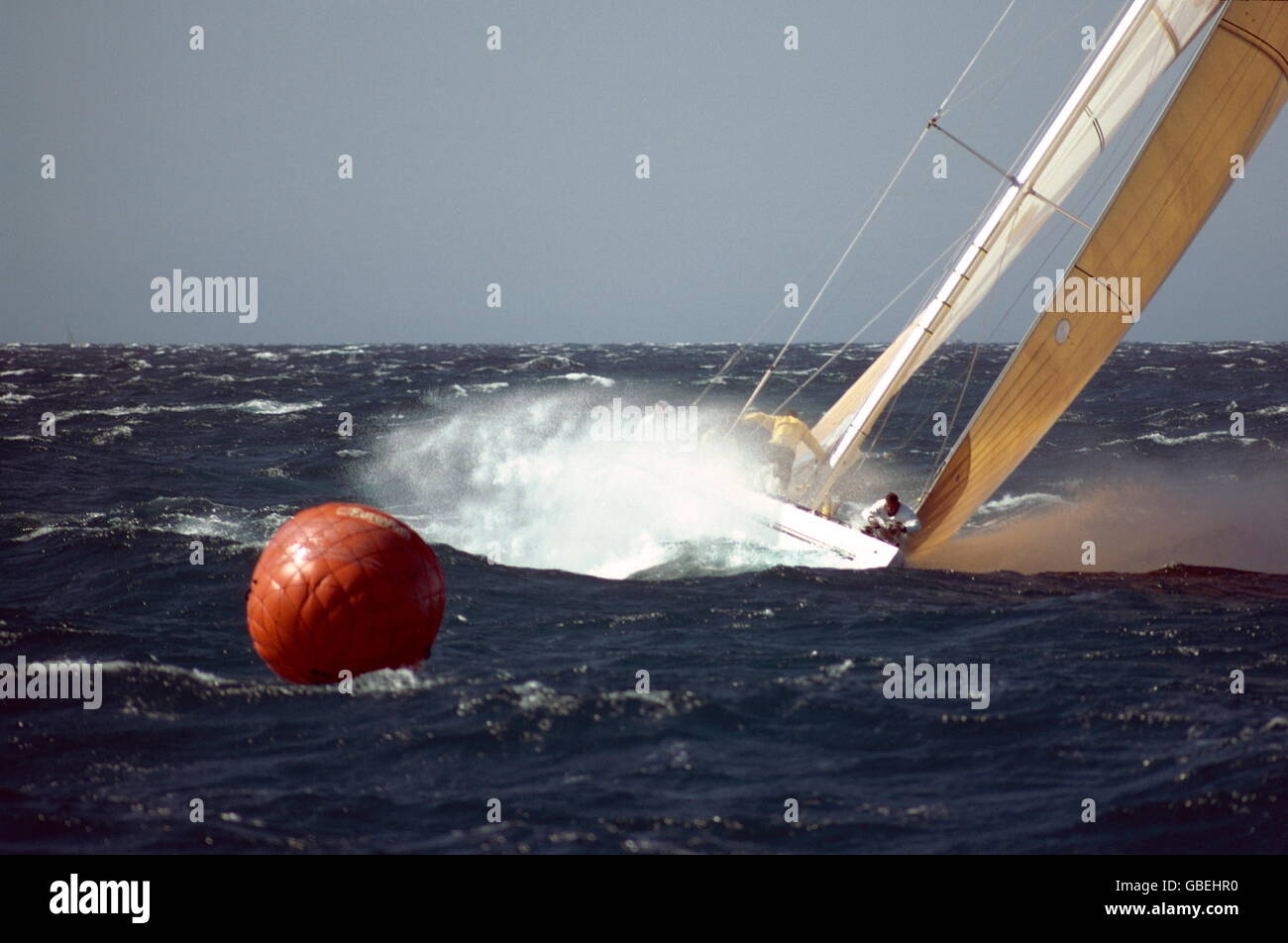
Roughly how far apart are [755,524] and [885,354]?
4.24 m

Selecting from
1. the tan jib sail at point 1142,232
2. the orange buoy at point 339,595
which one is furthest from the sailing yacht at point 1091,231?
the orange buoy at point 339,595

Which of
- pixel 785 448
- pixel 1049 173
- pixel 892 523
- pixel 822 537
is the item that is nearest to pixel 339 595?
pixel 822 537

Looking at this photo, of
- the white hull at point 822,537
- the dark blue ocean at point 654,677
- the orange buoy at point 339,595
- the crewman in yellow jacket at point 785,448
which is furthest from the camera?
the crewman in yellow jacket at point 785,448

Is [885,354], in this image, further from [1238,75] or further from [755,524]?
[1238,75]

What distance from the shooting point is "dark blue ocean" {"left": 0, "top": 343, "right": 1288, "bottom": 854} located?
25.2ft

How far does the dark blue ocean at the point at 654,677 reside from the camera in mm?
7695

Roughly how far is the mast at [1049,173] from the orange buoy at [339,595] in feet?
30.7

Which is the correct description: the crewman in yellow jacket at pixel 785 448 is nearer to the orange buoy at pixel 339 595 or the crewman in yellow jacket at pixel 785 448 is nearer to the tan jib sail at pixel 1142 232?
the tan jib sail at pixel 1142 232

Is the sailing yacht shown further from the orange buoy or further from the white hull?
the orange buoy

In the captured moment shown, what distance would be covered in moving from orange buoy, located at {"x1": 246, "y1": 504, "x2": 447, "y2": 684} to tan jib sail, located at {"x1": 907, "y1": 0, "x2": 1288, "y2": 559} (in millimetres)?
9023

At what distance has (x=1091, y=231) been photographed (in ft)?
49.7

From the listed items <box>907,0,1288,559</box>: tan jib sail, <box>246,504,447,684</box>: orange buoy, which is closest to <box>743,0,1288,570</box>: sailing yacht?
<box>907,0,1288,559</box>: tan jib sail

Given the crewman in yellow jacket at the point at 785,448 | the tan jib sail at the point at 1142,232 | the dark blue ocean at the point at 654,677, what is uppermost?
the tan jib sail at the point at 1142,232
